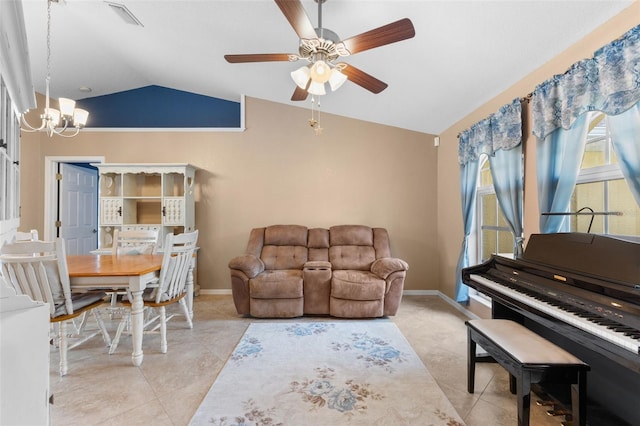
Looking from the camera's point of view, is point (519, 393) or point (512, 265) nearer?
point (519, 393)

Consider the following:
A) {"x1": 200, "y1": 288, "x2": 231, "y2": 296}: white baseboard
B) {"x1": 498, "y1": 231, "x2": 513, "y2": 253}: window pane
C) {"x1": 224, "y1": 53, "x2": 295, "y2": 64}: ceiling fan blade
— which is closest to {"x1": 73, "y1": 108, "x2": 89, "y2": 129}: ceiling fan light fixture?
{"x1": 224, "y1": 53, "x2": 295, "y2": 64}: ceiling fan blade

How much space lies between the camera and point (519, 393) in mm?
1412

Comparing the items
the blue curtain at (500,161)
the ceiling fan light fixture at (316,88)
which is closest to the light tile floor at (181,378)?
the blue curtain at (500,161)

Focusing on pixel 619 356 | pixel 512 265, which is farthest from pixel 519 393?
pixel 512 265

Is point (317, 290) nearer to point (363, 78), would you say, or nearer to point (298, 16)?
point (363, 78)

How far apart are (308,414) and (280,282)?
1.61 m

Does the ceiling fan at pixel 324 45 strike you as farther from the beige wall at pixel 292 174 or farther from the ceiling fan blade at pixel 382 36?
the beige wall at pixel 292 174

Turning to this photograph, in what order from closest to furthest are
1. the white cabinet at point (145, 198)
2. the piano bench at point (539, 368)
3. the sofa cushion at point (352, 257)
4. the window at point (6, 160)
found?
the window at point (6, 160)
the piano bench at point (539, 368)
the sofa cushion at point (352, 257)
the white cabinet at point (145, 198)

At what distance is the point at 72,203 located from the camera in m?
4.49

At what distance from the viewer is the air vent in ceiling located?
2537 millimetres

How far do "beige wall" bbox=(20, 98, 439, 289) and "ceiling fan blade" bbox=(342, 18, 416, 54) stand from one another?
2443 mm

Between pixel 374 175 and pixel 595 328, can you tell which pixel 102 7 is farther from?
pixel 595 328

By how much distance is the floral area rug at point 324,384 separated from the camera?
170 cm

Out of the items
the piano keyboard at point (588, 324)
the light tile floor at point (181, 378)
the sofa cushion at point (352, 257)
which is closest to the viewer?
the piano keyboard at point (588, 324)
